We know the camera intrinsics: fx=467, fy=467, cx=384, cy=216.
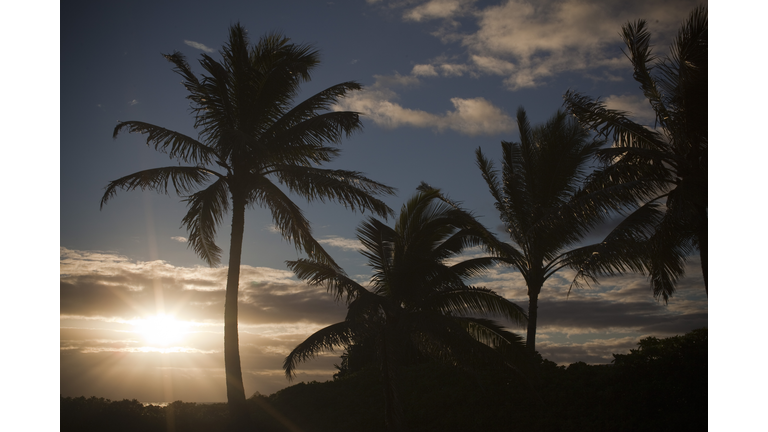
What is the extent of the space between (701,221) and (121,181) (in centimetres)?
1420

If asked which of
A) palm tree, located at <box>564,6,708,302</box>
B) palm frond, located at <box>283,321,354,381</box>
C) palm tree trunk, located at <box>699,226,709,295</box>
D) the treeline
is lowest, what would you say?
the treeline

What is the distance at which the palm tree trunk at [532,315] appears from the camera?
1442cm

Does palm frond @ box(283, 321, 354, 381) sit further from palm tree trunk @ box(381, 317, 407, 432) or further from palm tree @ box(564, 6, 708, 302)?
palm tree @ box(564, 6, 708, 302)

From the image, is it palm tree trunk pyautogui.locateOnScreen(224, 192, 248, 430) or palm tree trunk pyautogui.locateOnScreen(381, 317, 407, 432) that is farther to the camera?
palm tree trunk pyautogui.locateOnScreen(224, 192, 248, 430)

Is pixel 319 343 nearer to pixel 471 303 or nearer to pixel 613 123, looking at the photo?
pixel 471 303

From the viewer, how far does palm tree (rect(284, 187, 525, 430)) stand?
11.5m

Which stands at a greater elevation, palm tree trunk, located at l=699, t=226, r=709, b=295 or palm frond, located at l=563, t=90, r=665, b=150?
palm frond, located at l=563, t=90, r=665, b=150

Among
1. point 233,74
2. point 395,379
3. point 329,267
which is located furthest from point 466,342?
point 233,74

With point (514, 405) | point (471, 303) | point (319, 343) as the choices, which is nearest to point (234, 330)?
point (319, 343)

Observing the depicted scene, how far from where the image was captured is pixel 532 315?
14562 mm

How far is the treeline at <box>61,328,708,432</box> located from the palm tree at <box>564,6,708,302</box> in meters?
2.41

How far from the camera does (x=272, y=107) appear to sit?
13633mm

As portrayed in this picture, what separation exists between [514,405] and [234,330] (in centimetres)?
767

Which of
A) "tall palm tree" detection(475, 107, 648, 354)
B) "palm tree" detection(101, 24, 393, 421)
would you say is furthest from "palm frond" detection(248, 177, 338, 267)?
"tall palm tree" detection(475, 107, 648, 354)
